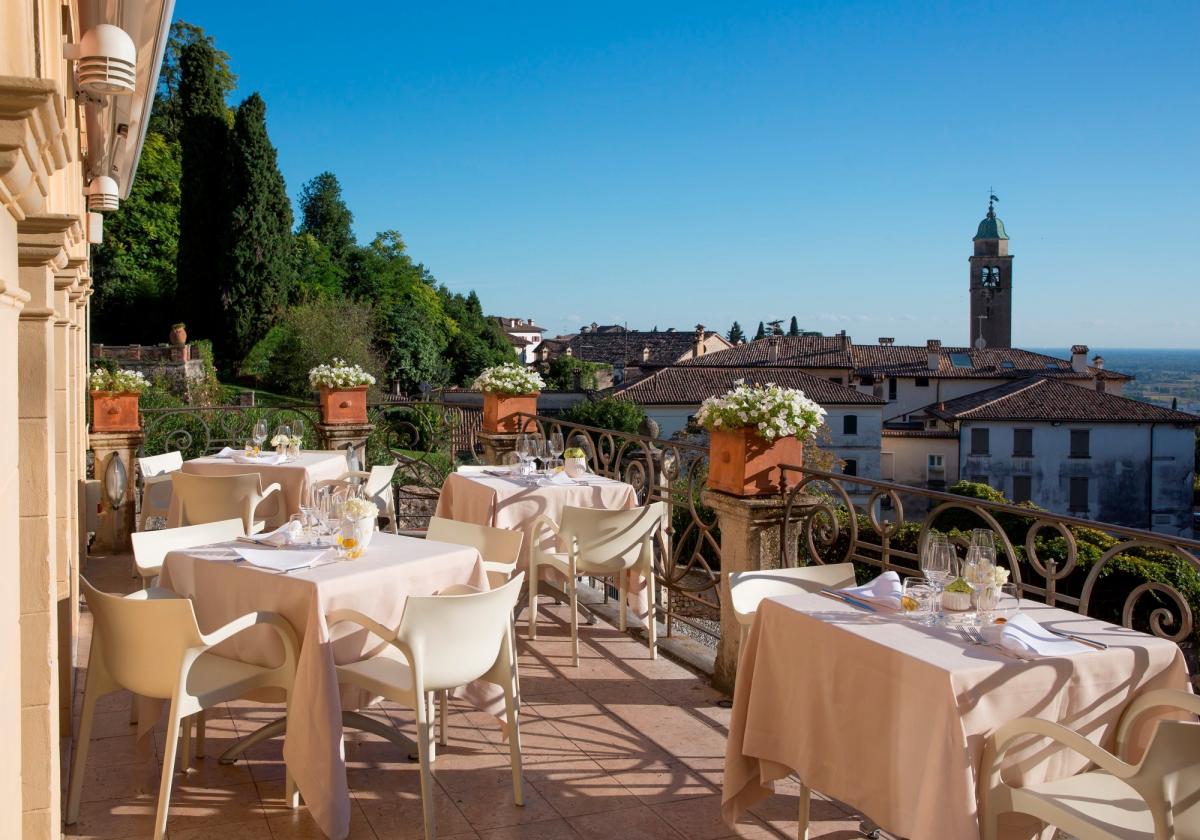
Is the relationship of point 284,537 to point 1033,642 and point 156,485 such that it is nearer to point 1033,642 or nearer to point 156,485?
point 1033,642

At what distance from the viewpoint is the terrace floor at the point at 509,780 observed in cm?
353

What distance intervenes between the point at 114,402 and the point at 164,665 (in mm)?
5731

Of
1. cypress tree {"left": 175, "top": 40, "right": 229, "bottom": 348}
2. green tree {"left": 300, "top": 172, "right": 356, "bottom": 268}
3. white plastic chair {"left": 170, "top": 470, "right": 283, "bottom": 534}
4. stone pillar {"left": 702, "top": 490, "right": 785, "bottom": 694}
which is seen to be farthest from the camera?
green tree {"left": 300, "top": 172, "right": 356, "bottom": 268}

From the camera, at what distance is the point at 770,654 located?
3.32 m

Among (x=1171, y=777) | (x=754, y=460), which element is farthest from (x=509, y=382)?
(x=1171, y=777)

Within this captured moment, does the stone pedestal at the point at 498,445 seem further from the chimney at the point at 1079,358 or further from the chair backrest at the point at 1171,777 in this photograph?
the chimney at the point at 1079,358

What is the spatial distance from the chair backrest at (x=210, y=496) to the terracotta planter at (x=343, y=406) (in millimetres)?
2507

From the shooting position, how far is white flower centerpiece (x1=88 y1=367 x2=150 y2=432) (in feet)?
27.4

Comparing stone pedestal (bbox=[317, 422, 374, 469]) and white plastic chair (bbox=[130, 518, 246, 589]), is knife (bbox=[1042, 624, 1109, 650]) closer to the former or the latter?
white plastic chair (bbox=[130, 518, 246, 589])

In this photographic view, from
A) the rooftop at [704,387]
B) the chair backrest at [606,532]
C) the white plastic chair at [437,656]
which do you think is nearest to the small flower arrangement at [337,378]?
the chair backrest at [606,532]

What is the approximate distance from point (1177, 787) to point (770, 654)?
1344 mm

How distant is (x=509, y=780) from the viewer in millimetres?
3957

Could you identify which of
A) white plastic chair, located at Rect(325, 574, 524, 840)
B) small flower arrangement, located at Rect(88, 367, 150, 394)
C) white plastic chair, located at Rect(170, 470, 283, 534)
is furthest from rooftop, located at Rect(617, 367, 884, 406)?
white plastic chair, located at Rect(325, 574, 524, 840)

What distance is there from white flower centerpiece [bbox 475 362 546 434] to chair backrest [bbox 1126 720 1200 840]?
256 inches
